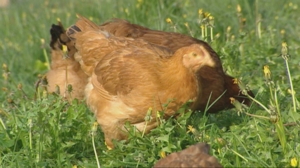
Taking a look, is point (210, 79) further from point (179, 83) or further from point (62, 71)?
point (62, 71)

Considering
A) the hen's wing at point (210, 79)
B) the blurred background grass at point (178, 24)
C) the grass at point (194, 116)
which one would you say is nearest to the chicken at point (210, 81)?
the hen's wing at point (210, 79)

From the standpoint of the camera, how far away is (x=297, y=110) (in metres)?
4.89

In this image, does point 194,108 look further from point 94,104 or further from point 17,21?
point 17,21

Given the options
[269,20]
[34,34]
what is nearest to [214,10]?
[269,20]

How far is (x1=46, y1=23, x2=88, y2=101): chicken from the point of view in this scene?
6636 millimetres

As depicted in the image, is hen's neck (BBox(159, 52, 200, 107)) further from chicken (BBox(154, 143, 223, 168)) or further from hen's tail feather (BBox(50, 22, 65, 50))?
hen's tail feather (BBox(50, 22, 65, 50))

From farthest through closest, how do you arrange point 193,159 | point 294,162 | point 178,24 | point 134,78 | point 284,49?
point 178,24
point 134,78
point 284,49
point 294,162
point 193,159

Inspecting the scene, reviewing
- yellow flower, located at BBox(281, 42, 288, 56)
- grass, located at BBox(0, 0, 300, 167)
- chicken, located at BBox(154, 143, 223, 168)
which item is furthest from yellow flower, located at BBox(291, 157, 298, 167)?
yellow flower, located at BBox(281, 42, 288, 56)

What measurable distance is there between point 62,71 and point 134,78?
201 cm

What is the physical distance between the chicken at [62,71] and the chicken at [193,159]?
3.00 m

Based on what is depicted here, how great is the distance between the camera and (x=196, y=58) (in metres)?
4.65

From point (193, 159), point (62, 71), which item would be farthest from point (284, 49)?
point (62, 71)

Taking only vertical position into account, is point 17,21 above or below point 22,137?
above

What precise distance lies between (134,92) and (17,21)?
457 cm
